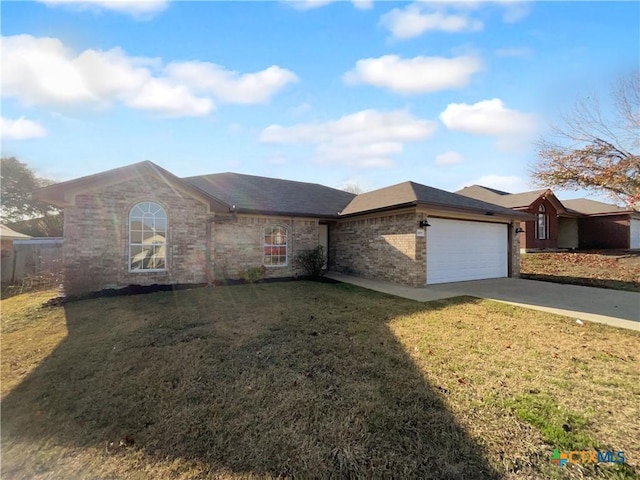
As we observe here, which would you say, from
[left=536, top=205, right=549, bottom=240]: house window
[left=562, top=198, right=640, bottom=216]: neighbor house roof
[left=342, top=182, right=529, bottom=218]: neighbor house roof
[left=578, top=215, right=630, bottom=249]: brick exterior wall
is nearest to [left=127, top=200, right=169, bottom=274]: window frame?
[left=342, top=182, right=529, bottom=218]: neighbor house roof

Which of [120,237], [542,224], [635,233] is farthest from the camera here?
[635,233]

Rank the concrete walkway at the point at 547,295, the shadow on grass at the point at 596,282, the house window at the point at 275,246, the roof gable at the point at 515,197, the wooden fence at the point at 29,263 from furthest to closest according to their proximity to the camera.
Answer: the roof gable at the point at 515,197
the house window at the point at 275,246
the wooden fence at the point at 29,263
the shadow on grass at the point at 596,282
the concrete walkway at the point at 547,295

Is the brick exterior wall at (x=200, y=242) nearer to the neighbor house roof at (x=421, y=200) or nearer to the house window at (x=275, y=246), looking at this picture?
the house window at (x=275, y=246)

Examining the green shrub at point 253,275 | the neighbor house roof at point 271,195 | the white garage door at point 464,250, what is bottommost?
the green shrub at point 253,275

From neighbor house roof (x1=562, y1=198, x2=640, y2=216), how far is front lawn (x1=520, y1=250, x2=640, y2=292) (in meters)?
9.36

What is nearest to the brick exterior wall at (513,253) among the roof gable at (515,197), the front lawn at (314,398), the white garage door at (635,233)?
the front lawn at (314,398)

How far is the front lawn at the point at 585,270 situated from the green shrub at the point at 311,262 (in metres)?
9.71

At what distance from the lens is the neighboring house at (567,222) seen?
21.3 m

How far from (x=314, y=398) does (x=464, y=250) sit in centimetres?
1080

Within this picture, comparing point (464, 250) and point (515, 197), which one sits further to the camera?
point (515, 197)

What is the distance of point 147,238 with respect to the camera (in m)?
10.1

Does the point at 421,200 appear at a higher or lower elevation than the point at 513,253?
higher

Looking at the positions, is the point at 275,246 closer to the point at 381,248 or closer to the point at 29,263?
the point at 381,248
